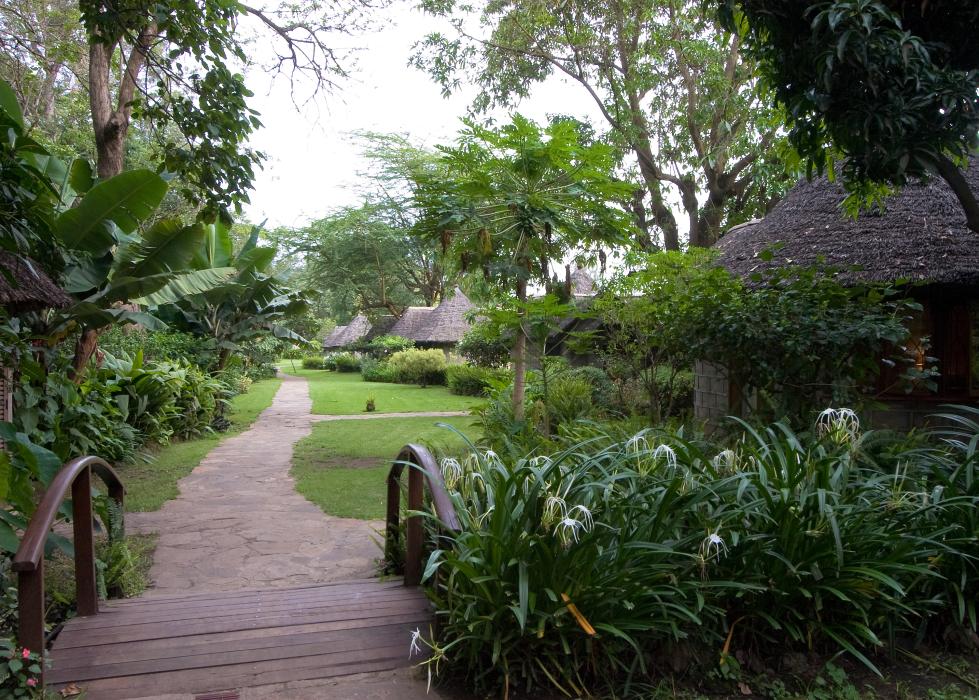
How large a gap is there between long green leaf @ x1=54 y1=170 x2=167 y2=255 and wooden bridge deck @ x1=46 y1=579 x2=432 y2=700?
17.1ft

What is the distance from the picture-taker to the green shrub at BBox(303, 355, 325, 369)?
4800 centimetres

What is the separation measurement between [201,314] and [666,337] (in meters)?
11.3

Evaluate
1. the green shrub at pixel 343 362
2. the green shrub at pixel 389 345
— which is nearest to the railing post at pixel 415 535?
the green shrub at pixel 389 345

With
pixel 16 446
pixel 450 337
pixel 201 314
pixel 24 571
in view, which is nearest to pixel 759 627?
pixel 24 571

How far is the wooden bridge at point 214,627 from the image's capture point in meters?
3.20

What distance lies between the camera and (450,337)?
32.6m

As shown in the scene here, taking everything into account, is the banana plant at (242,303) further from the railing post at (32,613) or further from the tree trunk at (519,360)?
the railing post at (32,613)

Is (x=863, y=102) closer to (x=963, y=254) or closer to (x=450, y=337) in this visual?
(x=963, y=254)

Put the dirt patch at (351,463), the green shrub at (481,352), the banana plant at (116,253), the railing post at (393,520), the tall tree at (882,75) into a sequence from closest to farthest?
the tall tree at (882,75) → the railing post at (393,520) → the banana plant at (116,253) → the dirt patch at (351,463) → the green shrub at (481,352)

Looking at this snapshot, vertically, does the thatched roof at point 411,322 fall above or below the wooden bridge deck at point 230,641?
above

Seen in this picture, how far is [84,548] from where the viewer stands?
13.4 feet

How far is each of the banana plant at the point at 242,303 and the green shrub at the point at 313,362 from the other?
105 feet

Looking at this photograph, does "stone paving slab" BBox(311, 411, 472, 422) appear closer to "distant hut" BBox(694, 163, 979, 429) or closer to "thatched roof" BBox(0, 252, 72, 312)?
"distant hut" BBox(694, 163, 979, 429)

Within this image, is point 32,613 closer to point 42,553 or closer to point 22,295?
point 42,553
